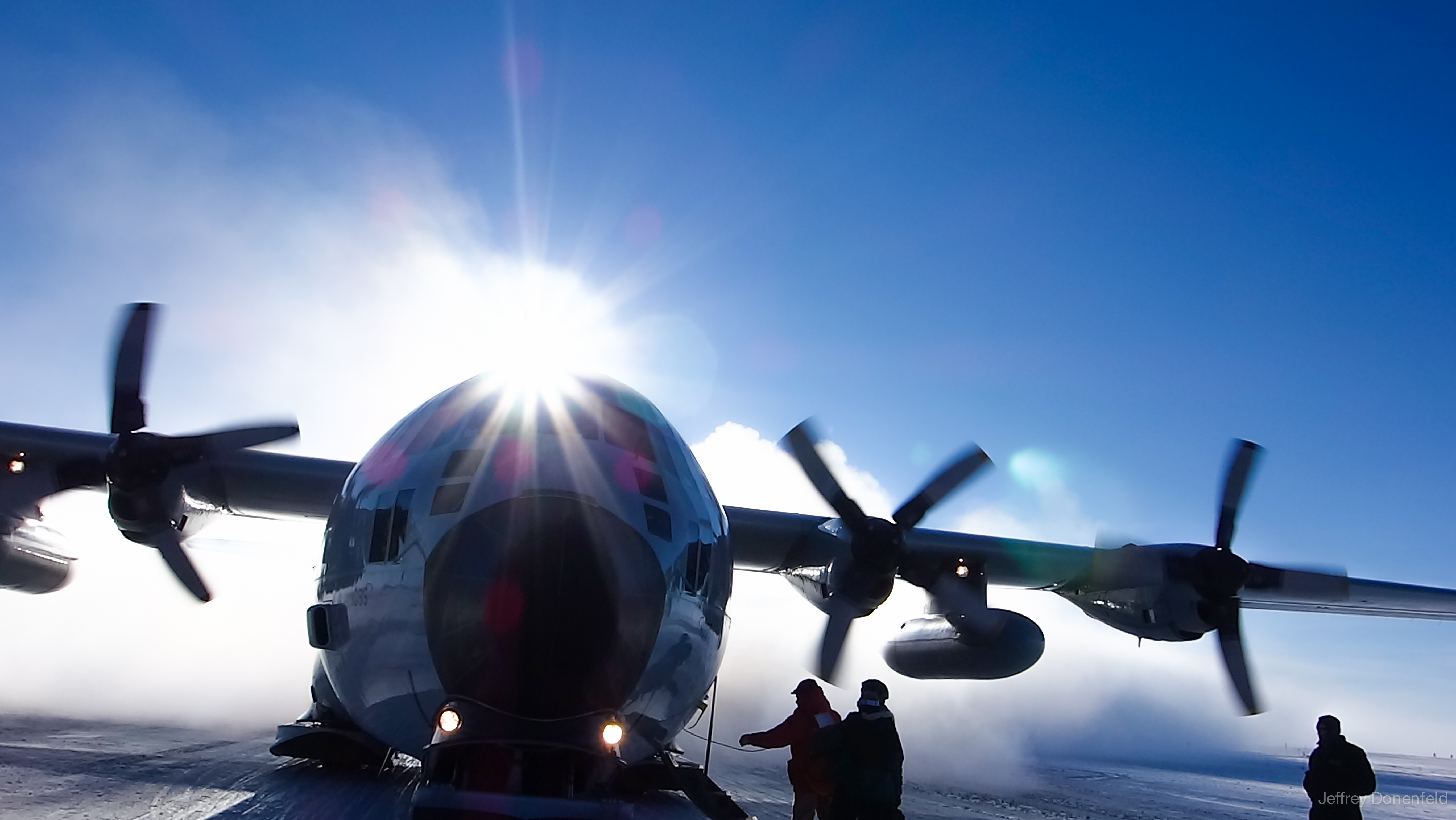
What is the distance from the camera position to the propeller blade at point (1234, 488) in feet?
44.5

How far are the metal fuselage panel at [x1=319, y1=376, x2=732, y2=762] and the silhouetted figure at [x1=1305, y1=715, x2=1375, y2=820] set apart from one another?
572cm

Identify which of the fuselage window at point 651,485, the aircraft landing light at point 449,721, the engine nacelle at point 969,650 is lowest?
the aircraft landing light at point 449,721

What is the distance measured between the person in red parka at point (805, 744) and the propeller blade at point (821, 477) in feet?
16.8

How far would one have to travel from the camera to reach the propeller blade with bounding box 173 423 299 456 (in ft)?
37.9

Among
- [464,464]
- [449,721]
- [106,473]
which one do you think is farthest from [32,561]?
[449,721]

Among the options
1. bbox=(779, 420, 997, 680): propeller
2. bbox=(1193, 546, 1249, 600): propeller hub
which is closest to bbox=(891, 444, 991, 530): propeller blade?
bbox=(779, 420, 997, 680): propeller

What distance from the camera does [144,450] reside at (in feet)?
37.4

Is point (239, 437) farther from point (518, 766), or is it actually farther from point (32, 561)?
point (518, 766)

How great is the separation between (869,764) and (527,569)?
113 inches

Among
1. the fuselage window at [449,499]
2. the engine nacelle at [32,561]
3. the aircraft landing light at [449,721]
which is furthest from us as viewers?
the engine nacelle at [32,561]

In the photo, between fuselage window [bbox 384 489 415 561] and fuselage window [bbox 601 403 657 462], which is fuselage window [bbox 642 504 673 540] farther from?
fuselage window [bbox 384 489 415 561]

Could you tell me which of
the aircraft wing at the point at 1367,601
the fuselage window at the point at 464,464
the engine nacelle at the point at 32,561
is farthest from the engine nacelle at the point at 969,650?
the engine nacelle at the point at 32,561

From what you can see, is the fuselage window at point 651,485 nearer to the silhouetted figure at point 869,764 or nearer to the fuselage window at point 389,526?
the fuselage window at point 389,526

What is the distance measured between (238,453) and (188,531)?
132 centimetres
